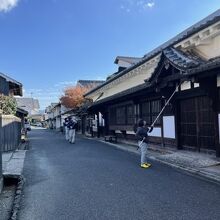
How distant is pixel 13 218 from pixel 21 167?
255 inches

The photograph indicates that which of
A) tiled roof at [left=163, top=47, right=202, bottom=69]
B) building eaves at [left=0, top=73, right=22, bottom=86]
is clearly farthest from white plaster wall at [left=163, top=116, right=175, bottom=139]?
building eaves at [left=0, top=73, right=22, bottom=86]

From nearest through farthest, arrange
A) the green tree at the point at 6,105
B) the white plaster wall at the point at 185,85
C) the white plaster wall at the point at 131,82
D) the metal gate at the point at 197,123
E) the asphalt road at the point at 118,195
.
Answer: the asphalt road at the point at 118,195 → the metal gate at the point at 197,123 → the white plaster wall at the point at 185,85 → the white plaster wall at the point at 131,82 → the green tree at the point at 6,105

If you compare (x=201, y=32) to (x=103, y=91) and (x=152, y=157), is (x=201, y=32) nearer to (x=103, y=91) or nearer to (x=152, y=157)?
(x=152, y=157)

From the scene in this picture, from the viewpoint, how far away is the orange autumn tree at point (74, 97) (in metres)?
48.1

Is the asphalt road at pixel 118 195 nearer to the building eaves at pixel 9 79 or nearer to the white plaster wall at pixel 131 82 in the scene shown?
the white plaster wall at pixel 131 82

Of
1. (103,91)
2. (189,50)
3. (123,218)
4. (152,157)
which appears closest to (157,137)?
(152,157)

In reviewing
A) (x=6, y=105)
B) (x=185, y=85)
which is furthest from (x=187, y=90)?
(x=6, y=105)

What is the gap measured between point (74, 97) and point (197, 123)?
36.6 metres

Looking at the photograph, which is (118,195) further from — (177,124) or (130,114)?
(130,114)

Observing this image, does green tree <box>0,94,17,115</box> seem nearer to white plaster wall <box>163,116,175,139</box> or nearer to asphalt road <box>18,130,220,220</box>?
white plaster wall <box>163,116,175,139</box>

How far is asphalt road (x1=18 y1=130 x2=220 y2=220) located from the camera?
20.0 ft

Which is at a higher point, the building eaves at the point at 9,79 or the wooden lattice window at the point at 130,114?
the building eaves at the point at 9,79

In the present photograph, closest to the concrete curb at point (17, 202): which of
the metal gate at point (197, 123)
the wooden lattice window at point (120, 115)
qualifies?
the metal gate at point (197, 123)

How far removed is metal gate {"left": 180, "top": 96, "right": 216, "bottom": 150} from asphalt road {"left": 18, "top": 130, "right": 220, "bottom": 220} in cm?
248
